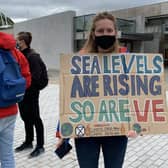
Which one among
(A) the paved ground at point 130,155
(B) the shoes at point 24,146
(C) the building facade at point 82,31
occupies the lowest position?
(A) the paved ground at point 130,155

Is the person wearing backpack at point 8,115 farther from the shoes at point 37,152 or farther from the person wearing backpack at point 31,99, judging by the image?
the shoes at point 37,152

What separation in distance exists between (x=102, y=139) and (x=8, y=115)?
2.71 feet

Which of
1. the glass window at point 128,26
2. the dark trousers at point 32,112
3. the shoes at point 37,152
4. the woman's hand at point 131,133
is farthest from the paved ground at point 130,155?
the glass window at point 128,26

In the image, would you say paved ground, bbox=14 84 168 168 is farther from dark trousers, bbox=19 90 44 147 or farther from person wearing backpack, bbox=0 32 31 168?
person wearing backpack, bbox=0 32 31 168

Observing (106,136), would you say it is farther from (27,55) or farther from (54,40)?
(54,40)

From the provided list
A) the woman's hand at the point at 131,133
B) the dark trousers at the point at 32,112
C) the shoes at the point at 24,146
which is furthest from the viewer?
the shoes at the point at 24,146

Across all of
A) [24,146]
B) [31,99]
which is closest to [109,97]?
[31,99]

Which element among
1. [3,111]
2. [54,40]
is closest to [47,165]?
[3,111]

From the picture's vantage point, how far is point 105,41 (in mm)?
1809

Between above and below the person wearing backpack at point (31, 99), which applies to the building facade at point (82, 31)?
above

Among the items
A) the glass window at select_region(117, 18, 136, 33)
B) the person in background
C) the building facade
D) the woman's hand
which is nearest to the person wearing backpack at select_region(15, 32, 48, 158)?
the person in background

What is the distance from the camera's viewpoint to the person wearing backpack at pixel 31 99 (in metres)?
3.34

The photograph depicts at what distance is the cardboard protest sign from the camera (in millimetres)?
1822

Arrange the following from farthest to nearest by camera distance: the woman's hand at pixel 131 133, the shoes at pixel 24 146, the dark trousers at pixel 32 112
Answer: the shoes at pixel 24 146 < the dark trousers at pixel 32 112 < the woman's hand at pixel 131 133
